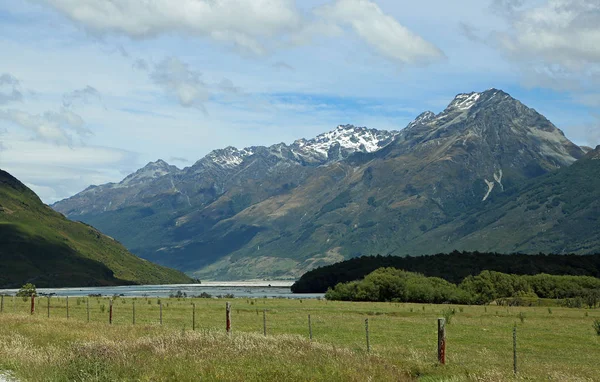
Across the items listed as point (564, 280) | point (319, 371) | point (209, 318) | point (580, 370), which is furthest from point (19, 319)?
point (564, 280)

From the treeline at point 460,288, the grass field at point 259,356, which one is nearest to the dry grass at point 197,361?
the grass field at point 259,356

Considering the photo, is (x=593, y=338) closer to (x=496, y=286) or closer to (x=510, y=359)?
(x=510, y=359)

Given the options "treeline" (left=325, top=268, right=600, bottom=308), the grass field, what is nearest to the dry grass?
the grass field

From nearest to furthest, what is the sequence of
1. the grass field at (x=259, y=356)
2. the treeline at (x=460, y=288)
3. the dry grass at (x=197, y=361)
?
the dry grass at (x=197, y=361)
the grass field at (x=259, y=356)
the treeline at (x=460, y=288)

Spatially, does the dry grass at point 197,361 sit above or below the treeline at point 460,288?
below

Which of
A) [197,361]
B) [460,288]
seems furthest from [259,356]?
[460,288]

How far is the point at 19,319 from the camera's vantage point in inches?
2172

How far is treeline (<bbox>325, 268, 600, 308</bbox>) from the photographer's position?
140500 mm

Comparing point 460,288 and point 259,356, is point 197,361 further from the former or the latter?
point 460,288

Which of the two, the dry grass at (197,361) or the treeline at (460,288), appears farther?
the treeline at (460,288)

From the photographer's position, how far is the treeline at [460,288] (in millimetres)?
140500

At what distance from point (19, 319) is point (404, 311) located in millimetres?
55080

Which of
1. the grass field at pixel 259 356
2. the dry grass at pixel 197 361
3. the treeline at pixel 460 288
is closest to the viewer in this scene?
the dry grass at pixel 197 361

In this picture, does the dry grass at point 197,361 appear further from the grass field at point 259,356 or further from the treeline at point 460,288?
the treeline at point 460,288
